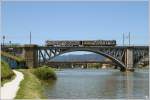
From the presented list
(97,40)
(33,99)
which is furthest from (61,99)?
(97,40)

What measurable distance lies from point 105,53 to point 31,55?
17204 millimetres

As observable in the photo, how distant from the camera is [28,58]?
330ft

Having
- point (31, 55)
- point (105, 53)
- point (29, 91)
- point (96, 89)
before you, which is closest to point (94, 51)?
point (105, 53)

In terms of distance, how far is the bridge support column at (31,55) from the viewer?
328 ft

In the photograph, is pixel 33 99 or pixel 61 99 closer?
pixel 33 99

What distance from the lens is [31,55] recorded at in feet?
328

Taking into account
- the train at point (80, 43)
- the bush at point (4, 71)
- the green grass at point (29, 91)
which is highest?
the train at point (80, 43)

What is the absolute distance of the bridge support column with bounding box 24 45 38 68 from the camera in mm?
99988

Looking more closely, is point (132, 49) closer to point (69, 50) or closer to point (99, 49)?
point (99, 49)

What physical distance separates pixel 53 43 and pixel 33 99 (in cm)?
8291

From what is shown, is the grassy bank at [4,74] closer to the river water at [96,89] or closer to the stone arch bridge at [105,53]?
the river water at [96,89]

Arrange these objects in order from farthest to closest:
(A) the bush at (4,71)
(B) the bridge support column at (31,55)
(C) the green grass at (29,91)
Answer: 1. (B) the bridge support column at (31,55)
2. (A) the bush at (4,71)
3. (C) the green grass at (29,91)

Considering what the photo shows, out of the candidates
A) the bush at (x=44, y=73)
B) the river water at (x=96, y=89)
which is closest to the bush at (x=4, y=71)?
the river water at (x=96, y=89)

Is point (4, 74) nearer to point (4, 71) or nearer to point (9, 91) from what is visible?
point (4, 71)
